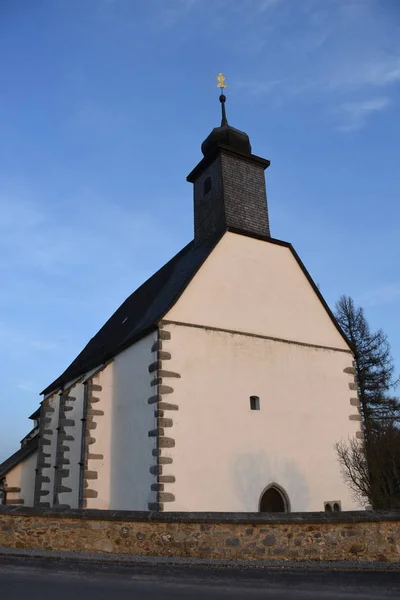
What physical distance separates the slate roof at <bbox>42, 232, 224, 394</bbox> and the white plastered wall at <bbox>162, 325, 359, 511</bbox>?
1116 mm

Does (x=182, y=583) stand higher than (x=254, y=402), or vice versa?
(x=254, y=402)

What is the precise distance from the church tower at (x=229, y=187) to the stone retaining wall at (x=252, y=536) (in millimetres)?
8254

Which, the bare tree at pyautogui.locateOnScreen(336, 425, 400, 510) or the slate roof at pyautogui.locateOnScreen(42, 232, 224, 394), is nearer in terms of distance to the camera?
the bare tree at pyautogui.locateOnScreen(336, 425, 400, 510)

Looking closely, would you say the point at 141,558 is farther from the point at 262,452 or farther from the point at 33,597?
the point at 262,452

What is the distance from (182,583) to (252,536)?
54.2 inches

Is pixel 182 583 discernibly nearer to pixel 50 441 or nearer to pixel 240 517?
pixel 240 517

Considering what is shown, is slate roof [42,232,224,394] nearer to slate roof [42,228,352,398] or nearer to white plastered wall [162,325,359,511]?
slate roof [42,228,352,398]

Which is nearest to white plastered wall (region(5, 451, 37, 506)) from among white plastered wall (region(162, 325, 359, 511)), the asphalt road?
white plastered wall (region(162, 325, 359, 511))

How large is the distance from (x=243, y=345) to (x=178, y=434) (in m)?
2.68

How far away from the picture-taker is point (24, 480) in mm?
17578

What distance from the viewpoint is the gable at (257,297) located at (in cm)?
1179

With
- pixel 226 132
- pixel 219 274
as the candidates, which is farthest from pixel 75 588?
pixel 226 132

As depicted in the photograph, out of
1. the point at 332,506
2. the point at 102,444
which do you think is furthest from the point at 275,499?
the point at 102,444

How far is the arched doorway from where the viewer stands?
435 inches
